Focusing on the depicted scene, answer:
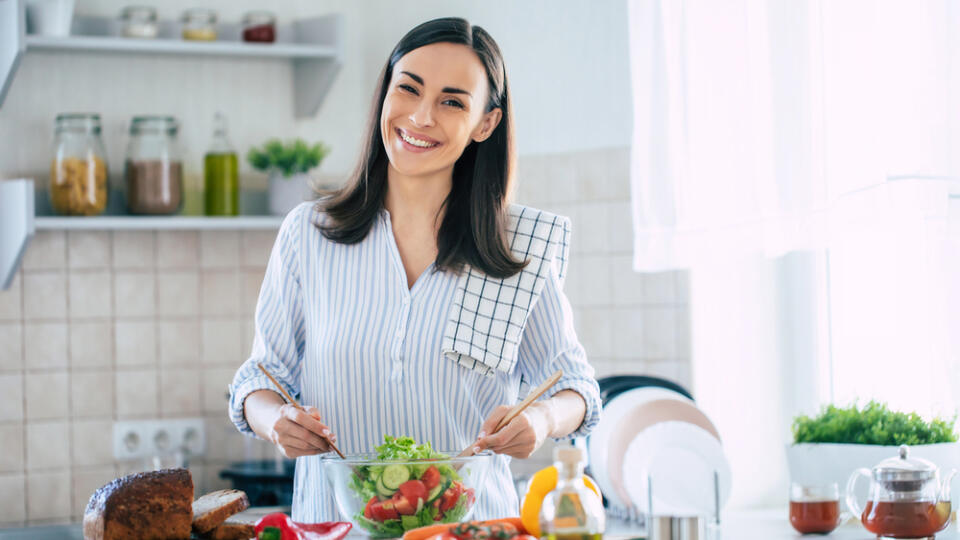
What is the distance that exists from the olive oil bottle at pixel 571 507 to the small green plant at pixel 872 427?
0.94m

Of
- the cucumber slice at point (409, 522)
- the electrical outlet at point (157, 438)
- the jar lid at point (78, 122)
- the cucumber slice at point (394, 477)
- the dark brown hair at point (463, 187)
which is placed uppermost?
the jar lid at point (78, 122)

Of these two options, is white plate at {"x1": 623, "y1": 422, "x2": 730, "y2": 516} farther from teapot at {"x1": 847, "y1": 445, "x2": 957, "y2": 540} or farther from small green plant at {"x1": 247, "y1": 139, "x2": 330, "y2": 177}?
small green plant at {"x1": 247, "y1": 139, "x2": 330, "y2": 177}

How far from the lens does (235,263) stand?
2932mm

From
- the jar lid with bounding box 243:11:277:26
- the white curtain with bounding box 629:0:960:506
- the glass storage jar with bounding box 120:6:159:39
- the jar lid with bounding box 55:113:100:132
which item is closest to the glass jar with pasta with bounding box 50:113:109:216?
the jar lid with bounding box 55:113:100:132

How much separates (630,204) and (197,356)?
3.84 ft

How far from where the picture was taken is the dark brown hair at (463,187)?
5.41ft

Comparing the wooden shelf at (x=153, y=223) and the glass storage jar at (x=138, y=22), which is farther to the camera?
the glass storage jar at (x=138, y=22)

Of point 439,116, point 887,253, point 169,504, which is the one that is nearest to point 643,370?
point 887,253

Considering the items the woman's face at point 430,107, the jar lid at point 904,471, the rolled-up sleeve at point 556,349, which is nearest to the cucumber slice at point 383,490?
the rolled-up sleeve at point 556,349

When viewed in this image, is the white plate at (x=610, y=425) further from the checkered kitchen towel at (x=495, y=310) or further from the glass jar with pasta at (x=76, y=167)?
the glass jar with pasta at (x=76, y=167)

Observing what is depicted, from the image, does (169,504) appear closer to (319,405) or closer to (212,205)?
(319,405)

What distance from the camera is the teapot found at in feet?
5.06

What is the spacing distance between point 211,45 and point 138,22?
7.1 inches

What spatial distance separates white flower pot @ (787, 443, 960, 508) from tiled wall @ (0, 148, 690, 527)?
0.52 m
